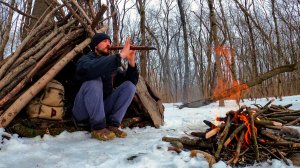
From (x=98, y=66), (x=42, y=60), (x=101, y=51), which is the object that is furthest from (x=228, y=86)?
(x=98, y=66)

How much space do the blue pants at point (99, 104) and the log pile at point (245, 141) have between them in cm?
76

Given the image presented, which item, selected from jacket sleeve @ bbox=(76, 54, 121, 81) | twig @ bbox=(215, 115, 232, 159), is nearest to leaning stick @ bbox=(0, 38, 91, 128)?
jacket sleeve @ bbox=(76, 54, 121, 81)

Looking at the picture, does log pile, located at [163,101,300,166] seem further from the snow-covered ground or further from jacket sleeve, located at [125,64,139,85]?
jacket sleeve, located at [125,64,139,85]

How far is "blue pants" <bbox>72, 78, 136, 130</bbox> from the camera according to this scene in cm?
299

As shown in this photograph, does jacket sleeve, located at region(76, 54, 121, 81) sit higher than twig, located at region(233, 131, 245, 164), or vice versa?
jacket sleeve, located at region(76, 54, 121, 81)

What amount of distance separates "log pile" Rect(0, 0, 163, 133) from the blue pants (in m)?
0.51

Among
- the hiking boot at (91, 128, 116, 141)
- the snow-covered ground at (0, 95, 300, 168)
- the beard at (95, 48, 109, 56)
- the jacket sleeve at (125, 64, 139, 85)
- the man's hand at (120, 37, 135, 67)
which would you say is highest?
the beard at (95, 48, 109, 56)

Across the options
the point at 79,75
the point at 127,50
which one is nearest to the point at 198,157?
the point at 127,50

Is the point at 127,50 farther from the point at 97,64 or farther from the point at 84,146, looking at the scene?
the point at 84,146

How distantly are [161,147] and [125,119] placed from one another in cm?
144

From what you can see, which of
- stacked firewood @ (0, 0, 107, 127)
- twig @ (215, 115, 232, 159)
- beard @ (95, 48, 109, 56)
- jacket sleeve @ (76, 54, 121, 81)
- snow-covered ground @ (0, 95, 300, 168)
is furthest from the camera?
beard @ (95, 48, 109, 56)

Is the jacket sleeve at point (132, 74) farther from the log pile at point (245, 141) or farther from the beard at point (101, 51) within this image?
the log pile at point (245, 141)

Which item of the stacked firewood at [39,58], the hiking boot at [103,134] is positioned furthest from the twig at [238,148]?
the stacked firewood at [39,58]

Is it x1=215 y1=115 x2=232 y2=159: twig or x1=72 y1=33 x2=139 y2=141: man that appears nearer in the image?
x1=215 y1=115 x2=232 y2=159: twig
